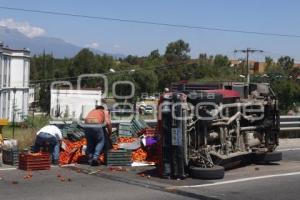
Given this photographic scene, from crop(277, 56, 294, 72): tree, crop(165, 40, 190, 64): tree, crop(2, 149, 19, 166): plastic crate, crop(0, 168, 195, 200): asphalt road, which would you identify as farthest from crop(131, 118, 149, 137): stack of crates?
crop(277, 56, 294, 72): tree

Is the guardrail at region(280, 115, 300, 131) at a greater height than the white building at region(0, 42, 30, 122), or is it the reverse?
the white building at region(0, 42, 30, 122)

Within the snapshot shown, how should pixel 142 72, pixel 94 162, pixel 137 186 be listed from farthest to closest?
pixel 142 72 → pixel 94 162 → pixel 137 186

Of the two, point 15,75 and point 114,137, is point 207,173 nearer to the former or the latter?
point 114,137

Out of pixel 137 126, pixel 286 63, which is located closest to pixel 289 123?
pixel 137 126

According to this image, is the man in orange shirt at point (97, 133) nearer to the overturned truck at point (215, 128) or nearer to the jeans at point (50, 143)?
the jeans at point (50, 143)

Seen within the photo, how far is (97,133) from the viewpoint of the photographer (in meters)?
14.3

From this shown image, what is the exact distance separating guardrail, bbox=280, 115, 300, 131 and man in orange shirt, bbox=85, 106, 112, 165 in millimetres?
8652

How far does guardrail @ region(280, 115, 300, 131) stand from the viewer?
834 inches

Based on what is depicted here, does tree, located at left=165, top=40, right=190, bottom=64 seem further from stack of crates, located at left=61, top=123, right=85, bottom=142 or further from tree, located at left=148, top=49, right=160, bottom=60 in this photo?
stack of crates, located at left=61, top=123, right=85, bottom=142

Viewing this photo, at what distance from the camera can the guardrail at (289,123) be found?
21.2 meters

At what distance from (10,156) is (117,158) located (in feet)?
8.35

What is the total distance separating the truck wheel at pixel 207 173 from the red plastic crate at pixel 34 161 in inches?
133

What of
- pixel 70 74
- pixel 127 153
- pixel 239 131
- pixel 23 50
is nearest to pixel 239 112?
pixel 239 131

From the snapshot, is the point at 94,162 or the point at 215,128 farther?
the point at 94,162
